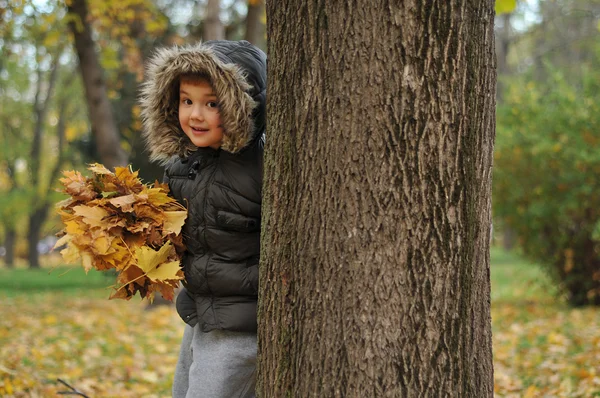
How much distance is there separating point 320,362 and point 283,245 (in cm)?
36

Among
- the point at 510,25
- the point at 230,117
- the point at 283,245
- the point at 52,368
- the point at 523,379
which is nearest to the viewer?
the point at 283,245

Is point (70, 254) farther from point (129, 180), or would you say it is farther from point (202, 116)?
point (202, 116)

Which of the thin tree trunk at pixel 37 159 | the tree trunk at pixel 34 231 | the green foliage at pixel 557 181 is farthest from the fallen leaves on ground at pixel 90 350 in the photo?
the tree trunk at pixel 34 231

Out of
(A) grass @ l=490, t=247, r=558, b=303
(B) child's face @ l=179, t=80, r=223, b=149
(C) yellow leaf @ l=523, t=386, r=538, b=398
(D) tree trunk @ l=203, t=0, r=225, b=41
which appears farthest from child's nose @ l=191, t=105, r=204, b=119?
(A) grass @ l=490, t=247, r=558, b=303

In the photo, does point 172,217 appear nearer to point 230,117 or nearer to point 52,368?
point 230,117

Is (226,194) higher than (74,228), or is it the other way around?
(226,194)

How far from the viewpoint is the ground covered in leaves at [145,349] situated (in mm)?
4473

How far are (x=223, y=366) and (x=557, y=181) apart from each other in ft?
23.2

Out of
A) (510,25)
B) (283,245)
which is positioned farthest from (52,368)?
(510,25)

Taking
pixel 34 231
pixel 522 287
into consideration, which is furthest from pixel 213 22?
pixel 34 231

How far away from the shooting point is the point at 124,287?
238 centimetres

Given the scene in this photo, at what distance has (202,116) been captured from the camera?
245 centimetres

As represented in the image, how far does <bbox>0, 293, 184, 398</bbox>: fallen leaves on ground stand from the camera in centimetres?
451

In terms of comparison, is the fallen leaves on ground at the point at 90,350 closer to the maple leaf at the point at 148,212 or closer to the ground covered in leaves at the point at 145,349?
the ground covered in leaves at the point at 145,349
